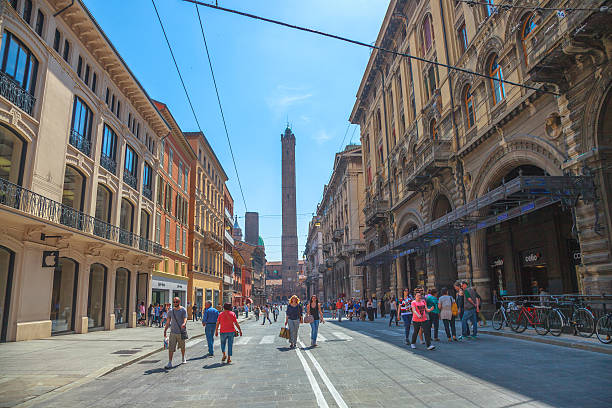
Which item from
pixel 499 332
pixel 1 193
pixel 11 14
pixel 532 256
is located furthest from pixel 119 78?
pixel 532 256

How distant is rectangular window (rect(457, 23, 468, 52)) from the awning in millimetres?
9220

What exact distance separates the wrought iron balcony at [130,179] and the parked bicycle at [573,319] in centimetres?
2176

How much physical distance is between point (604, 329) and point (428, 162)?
15085mm

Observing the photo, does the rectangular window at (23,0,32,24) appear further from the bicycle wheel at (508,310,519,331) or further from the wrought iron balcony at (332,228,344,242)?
the wrought iron balcony at (332,228,344,242)

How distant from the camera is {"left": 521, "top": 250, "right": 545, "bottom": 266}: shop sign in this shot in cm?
2111

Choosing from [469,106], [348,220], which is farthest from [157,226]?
[348,220]

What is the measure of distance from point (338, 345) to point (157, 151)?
21687 millimetres

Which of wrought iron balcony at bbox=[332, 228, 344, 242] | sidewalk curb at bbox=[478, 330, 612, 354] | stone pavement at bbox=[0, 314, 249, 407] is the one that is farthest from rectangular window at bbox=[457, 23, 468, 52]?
wrought iron balcony at bbox=[332, 228, 344, 242]

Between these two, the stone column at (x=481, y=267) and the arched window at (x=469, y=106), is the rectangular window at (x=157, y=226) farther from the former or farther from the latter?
the arched window at (x=469, y=106)

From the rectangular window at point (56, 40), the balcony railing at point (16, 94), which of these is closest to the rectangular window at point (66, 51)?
the rectangular window at point (56, 40)

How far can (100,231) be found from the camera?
20312 mm

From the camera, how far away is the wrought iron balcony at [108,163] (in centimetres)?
2133

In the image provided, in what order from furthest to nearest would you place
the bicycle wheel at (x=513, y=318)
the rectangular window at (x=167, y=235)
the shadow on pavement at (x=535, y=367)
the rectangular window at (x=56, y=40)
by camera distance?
the rectangular window at (x=167, y=235) → the rectangular window at (x=56, y=40) → the bicycle wheel at (x=513, y=318) → the shadow on pavement at (x=535, y=367)

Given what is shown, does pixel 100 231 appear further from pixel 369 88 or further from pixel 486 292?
pixel 369 88
